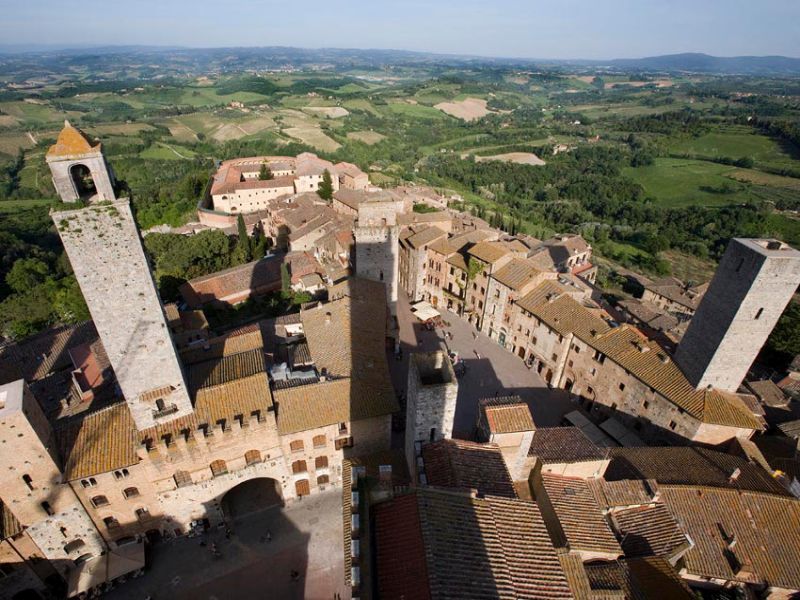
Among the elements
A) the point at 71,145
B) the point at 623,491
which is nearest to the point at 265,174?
the point at 71,145

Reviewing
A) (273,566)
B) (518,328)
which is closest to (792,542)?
(518,328)

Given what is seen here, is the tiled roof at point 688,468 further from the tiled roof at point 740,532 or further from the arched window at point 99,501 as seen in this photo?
the arched window at point 99,501

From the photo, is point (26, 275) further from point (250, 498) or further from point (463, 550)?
point (463, 550)

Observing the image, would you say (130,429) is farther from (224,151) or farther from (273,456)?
(224,151)

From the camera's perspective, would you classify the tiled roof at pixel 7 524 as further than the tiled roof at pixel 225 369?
No

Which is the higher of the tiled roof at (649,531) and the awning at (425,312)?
the tiled roof at (649,531)

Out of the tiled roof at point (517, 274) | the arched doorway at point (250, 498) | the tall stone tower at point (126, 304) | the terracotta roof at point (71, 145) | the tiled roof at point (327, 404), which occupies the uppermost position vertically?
the terracotta roof at point (71, 145)

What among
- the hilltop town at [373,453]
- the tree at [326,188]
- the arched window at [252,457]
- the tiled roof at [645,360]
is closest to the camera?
the hilltop town at [373,453]

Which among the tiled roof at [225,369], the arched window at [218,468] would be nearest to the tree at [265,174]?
the tiled roof at [225,369]
